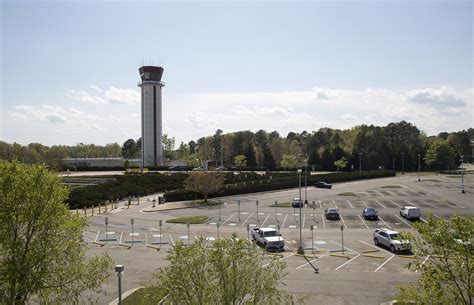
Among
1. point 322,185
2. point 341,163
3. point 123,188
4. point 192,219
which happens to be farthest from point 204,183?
point 341,163

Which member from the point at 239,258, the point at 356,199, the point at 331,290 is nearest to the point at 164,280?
the point at 239,258

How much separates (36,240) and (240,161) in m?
97.4

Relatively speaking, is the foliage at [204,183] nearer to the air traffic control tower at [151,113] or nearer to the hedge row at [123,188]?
the hedge row at [123,188]

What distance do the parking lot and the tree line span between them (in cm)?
4560

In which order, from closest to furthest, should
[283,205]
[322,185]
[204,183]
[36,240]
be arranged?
1. [36,240]
2. [283,205]
3. [204,183]
4. [322,185]

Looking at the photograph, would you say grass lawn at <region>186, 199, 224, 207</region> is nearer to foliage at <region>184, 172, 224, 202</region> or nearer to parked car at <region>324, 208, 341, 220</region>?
foliage at <region>184, 172, 224, 202</region>

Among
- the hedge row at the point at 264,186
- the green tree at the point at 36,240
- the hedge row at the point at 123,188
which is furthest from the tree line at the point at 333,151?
the green tree at the point at 36,240

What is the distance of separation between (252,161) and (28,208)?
4286 inches

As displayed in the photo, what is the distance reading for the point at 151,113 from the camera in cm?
11888

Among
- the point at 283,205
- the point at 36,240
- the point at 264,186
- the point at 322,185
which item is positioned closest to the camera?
the point at 36,240

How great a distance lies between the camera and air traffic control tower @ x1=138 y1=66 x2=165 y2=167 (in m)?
119

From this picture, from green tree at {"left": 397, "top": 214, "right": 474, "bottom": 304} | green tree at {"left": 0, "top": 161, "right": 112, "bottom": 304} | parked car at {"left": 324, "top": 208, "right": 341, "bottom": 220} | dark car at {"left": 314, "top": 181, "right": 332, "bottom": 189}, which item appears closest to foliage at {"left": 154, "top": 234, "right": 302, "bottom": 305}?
green tree at {"left": 397, "top": 214, "right": 474, "bottom": 304}

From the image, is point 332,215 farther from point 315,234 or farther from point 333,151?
point 333,151

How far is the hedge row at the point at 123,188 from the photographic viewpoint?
5541cm
